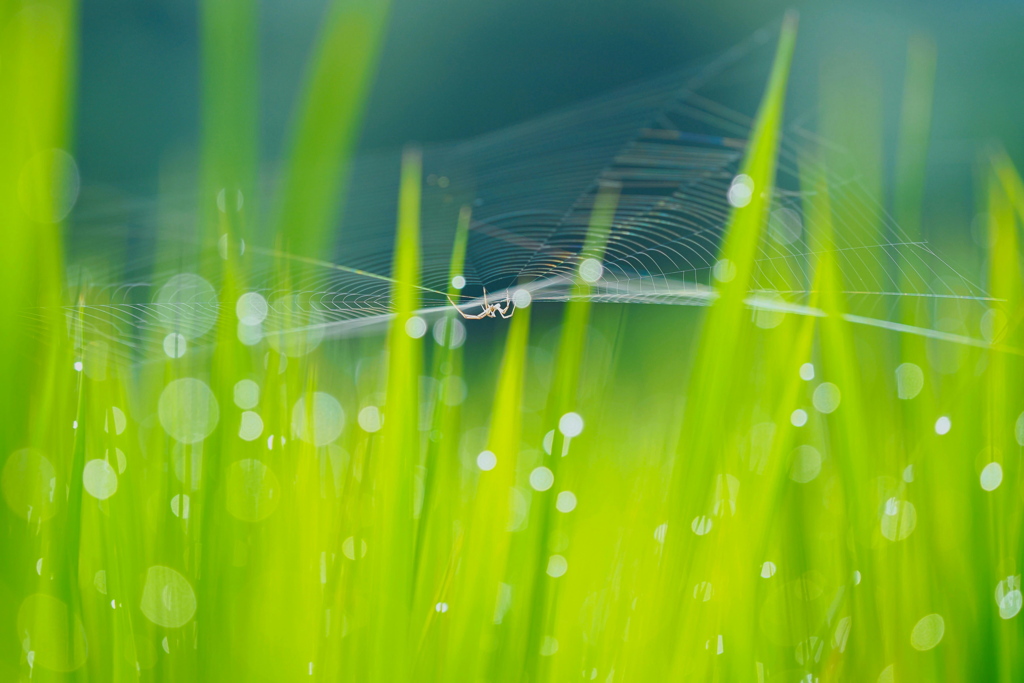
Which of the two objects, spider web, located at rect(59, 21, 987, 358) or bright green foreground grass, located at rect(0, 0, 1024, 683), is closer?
bright green foreground grass, located at rect(0, 0, 1024, 683)

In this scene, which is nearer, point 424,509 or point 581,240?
point 424,509

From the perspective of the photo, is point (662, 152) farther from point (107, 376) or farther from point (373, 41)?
point (107, 376)

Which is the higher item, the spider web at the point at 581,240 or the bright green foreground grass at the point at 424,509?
the spider web at the point at 581,240

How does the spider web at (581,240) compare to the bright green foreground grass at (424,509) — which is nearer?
the bright green foreground grass at (424,509)

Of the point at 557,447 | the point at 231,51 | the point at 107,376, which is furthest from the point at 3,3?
the point at 557,447

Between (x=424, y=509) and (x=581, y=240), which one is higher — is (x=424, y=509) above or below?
below
